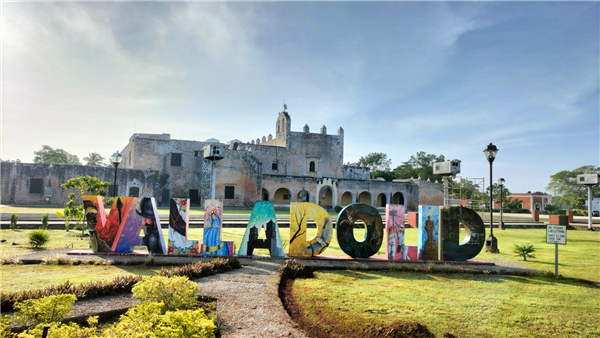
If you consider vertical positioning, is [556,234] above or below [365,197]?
below

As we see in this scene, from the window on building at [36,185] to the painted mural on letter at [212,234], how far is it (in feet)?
78.6

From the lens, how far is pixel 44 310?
3.66 metres

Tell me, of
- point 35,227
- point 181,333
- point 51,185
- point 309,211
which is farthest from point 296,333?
point 51,185

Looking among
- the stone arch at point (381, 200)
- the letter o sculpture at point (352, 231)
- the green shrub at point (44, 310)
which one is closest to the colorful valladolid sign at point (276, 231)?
the letter o sculpture at point (352, 231)

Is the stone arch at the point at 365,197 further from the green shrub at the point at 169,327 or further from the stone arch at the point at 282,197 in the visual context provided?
the green shrub at the point at 169,327

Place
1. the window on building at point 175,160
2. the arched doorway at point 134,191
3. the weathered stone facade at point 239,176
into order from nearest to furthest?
the weathered stone facade at point 239,176 → the arched doorway at point 134,191 → the window on building at point 175,160

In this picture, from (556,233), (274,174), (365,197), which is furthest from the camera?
(365,197)

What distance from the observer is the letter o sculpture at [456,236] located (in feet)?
28.7

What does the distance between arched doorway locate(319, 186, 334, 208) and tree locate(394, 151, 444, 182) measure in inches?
752

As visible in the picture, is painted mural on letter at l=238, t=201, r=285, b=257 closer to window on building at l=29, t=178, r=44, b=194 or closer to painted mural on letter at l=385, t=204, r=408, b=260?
painted mural on letter at l=385, t=204, r=408, b=260

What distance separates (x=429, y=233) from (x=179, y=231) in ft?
20.2

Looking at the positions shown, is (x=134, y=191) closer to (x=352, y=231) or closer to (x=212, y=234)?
(x=212, y=234)

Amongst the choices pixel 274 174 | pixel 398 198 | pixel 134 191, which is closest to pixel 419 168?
pixel 398 198

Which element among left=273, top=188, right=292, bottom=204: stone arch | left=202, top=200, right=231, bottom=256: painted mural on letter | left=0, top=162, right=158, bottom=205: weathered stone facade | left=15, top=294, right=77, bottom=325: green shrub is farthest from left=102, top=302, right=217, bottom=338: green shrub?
left=273, top=188, right=292, bottom=204: stone arch
